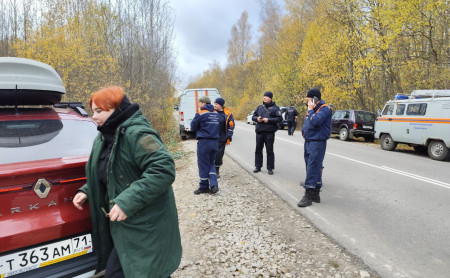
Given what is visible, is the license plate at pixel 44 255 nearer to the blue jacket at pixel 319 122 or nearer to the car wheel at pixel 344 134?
the blue jacket at pixel 319 122

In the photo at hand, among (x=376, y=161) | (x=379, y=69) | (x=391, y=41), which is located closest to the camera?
(x=376, y=161)

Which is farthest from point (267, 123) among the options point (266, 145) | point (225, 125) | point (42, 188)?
point (42, 188)

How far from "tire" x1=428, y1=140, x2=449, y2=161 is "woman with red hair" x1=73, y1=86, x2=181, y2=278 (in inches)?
431

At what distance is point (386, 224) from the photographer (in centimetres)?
435

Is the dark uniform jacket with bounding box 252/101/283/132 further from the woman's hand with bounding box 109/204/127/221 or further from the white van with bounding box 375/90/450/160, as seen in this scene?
the white van with bounding box 375/90/450/160

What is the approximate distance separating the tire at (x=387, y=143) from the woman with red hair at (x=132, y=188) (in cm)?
1268

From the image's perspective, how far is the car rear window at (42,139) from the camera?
232cm

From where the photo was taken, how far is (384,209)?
4965 mm

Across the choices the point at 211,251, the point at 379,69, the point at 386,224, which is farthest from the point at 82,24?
the point at 379,69

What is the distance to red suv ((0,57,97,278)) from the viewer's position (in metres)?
2.02

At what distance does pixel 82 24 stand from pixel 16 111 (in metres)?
12.7

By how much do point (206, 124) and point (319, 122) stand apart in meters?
2.08

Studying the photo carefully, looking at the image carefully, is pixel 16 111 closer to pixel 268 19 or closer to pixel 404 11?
pixel 404 11

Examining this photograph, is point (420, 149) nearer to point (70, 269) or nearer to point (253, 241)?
point (253, 241)
